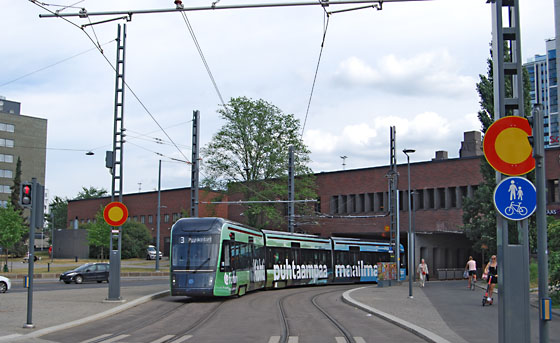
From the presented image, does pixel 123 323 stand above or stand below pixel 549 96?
below

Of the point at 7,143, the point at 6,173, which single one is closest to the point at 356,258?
the point at 6,173

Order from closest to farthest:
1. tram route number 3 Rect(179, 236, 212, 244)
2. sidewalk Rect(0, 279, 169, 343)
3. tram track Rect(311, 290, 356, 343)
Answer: tram track Rect(311, 290, 356, 343), sidewalk Rect(0, 279, 169, 343), tram route number 3 Rect(179, 236, 212, 244)

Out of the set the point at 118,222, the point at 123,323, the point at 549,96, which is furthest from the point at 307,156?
the point at 549,96

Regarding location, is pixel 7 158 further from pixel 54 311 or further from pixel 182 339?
pixel 182 339

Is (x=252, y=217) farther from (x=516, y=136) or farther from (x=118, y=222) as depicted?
(x=516, y=136)

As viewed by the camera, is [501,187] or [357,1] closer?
[501,187]

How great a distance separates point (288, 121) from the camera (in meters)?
60.1

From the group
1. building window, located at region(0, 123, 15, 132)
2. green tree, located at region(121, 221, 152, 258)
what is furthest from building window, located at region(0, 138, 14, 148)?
green tree, located at region(121, 221, 152, 258)

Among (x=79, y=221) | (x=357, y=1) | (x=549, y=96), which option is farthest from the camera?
(x=549, y=96)

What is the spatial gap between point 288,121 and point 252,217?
10072 mm

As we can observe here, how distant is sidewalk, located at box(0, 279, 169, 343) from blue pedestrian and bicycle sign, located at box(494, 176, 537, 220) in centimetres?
903

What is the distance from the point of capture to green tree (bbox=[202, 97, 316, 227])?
58312mm

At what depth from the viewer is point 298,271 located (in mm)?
33031

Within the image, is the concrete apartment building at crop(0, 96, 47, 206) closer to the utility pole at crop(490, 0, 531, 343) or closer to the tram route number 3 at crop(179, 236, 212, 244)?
Result: the tram route number 3 at crop(179, 236, 212, 244)
